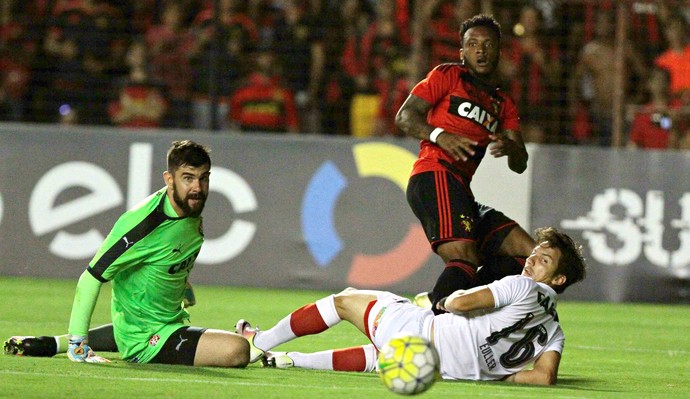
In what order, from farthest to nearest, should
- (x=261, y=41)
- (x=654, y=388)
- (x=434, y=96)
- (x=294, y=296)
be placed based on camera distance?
(x=261, y=41) < (x=294, y=296) < (x=434, y=96) < (x=654, y=388)

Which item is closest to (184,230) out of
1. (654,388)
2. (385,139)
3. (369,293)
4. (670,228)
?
(369,293)

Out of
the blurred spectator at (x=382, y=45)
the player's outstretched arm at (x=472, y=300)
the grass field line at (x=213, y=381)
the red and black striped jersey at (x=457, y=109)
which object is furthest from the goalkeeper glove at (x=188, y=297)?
the blurred spectator at (x=382, y=45)

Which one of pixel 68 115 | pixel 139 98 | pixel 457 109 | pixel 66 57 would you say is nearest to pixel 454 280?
pixel 457 109

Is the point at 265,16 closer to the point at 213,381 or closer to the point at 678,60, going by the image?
the point at 678,60

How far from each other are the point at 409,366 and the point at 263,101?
880cm

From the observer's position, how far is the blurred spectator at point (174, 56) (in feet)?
46.6

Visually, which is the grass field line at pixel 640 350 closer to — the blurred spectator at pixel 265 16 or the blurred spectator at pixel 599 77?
the blurred spectator at pixel 599 77

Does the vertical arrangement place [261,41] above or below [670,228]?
above

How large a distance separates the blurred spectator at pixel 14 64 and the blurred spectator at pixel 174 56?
1417mm

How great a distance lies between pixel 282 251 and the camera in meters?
13.3

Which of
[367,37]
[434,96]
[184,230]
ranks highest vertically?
[367,37]

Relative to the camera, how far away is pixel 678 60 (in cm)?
1416

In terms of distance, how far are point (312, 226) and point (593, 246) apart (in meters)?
2.97

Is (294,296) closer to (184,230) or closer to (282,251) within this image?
(282,251)
